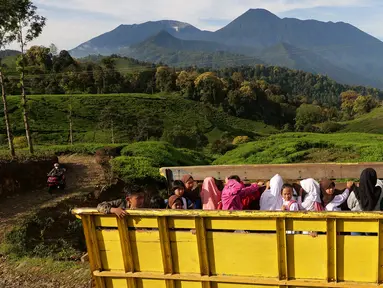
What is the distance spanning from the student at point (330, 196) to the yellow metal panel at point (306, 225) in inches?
52.2

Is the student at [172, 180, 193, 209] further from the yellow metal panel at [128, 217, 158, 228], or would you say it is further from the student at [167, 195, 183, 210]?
the yellow metal panel at [128, 217, 158, 228]

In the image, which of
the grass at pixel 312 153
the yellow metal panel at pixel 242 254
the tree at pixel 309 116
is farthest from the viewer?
the tree at pixel 309 116

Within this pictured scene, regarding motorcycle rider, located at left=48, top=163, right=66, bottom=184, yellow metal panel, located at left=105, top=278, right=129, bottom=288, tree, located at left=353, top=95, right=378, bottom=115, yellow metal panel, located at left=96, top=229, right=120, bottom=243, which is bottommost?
tree, located at left=353, top=95, right=378, bottom=115

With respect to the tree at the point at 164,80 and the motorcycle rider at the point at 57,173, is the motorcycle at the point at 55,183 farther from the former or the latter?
the tree at the point at 164,80

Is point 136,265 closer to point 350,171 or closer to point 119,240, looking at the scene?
point 119,240

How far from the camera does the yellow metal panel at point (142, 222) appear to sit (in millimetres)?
4230

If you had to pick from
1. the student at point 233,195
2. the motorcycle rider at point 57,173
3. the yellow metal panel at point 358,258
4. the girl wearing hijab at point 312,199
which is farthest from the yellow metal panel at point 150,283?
the motorcycle rider at point 57,173

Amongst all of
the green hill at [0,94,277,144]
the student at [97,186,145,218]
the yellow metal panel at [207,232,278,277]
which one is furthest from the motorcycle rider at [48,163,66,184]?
the green hill at [0,94,277,144]

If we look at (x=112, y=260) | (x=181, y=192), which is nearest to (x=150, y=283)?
(x=112, y=260)

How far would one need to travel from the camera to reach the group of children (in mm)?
4660

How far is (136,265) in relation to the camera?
438cm

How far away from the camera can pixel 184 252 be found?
4.20m

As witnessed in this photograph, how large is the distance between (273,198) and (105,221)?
2293mm

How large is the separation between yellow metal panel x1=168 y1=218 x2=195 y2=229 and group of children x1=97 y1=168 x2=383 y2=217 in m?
0.76
